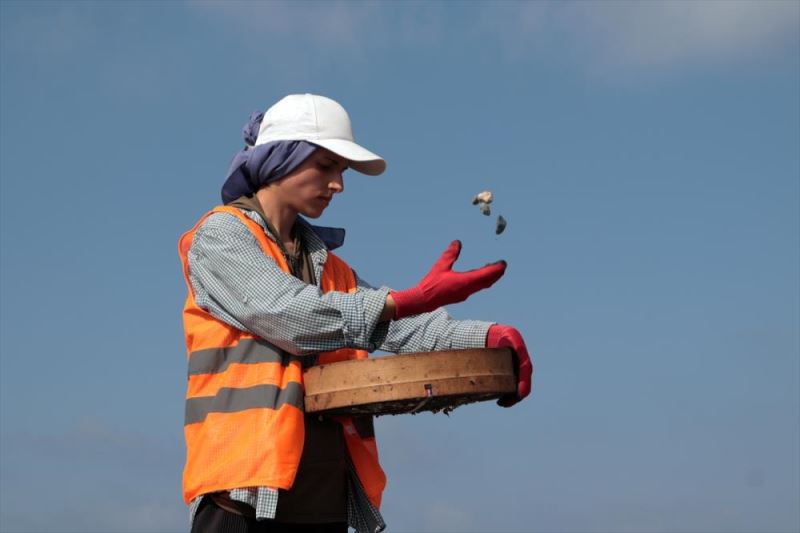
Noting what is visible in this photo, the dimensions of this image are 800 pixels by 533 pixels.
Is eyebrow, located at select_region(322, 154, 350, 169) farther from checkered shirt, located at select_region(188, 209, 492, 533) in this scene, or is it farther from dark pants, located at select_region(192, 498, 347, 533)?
dark pants, located at select_region(192, 498, 347, 533)

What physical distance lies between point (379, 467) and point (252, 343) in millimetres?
874

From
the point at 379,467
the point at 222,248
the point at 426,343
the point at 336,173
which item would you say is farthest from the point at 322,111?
the point at 379,467

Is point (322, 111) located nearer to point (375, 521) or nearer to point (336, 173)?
point (336, 173)

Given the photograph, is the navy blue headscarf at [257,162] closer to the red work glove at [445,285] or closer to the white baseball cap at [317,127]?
the white baseball cap at [317,127]

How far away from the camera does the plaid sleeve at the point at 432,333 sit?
581 centimetres

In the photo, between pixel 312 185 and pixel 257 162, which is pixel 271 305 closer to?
pixel 312 185

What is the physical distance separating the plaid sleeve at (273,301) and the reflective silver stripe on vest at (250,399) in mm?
173

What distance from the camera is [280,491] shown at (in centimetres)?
521

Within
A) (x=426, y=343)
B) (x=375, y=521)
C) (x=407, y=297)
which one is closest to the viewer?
(x=407, y=297)

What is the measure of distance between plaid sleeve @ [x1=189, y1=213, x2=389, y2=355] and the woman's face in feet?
0.94

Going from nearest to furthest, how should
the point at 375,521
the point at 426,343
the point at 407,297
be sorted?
1. the point at 407,297
2. the point at 375,521
3. the point at 426,343

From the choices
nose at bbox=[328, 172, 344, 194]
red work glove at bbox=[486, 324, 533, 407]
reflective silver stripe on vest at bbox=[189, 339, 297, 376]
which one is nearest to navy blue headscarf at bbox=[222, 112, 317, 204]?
nose at bbox=[328, 172, 344, 194]

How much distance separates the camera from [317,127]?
5.54 meters

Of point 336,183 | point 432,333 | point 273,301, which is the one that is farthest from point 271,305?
point 432,333
